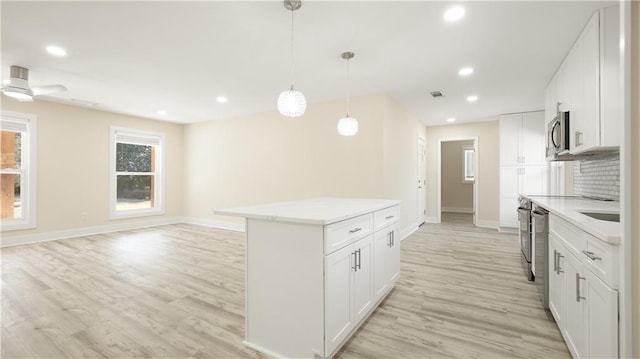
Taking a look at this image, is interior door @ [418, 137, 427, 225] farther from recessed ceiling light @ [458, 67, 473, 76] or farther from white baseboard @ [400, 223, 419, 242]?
recessed ceiling light @ [458, 67, 473, 76]

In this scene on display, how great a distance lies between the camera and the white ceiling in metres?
2.33

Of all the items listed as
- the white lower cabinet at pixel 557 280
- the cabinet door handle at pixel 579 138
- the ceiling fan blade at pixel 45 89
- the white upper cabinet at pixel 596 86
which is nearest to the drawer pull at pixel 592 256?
the white lower cabinet at pixel 557 280

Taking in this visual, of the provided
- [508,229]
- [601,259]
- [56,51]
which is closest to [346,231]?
[601,259]

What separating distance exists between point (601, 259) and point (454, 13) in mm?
2035

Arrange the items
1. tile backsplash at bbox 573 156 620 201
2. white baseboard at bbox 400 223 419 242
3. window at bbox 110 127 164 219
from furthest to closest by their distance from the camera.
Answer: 1. window at bbox 110 127 164 219
2. white baseboard at bbox 400 223 419 242
3. tile backsplash at bbox 573 156 620 201

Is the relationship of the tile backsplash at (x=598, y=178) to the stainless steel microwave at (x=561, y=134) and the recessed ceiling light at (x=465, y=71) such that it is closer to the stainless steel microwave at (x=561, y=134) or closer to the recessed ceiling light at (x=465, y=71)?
the stainless steel microwave at (x=561, y=134)

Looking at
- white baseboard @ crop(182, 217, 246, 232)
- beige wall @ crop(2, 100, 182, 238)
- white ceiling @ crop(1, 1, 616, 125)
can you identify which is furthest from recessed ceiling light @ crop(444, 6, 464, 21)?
beige wall @ crop(2, 100, 182, 238)

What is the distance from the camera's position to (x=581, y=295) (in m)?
1.62

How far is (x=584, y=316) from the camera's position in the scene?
1569 millimetres

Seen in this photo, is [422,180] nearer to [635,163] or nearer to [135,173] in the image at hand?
[635,163]

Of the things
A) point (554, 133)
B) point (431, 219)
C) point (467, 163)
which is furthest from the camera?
point (467, 163)

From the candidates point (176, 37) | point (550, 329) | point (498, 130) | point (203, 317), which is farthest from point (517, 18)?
point (498, 130)

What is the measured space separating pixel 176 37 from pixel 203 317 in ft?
8.69

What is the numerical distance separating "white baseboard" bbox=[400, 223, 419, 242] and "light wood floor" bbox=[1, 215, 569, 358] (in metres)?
0.77
